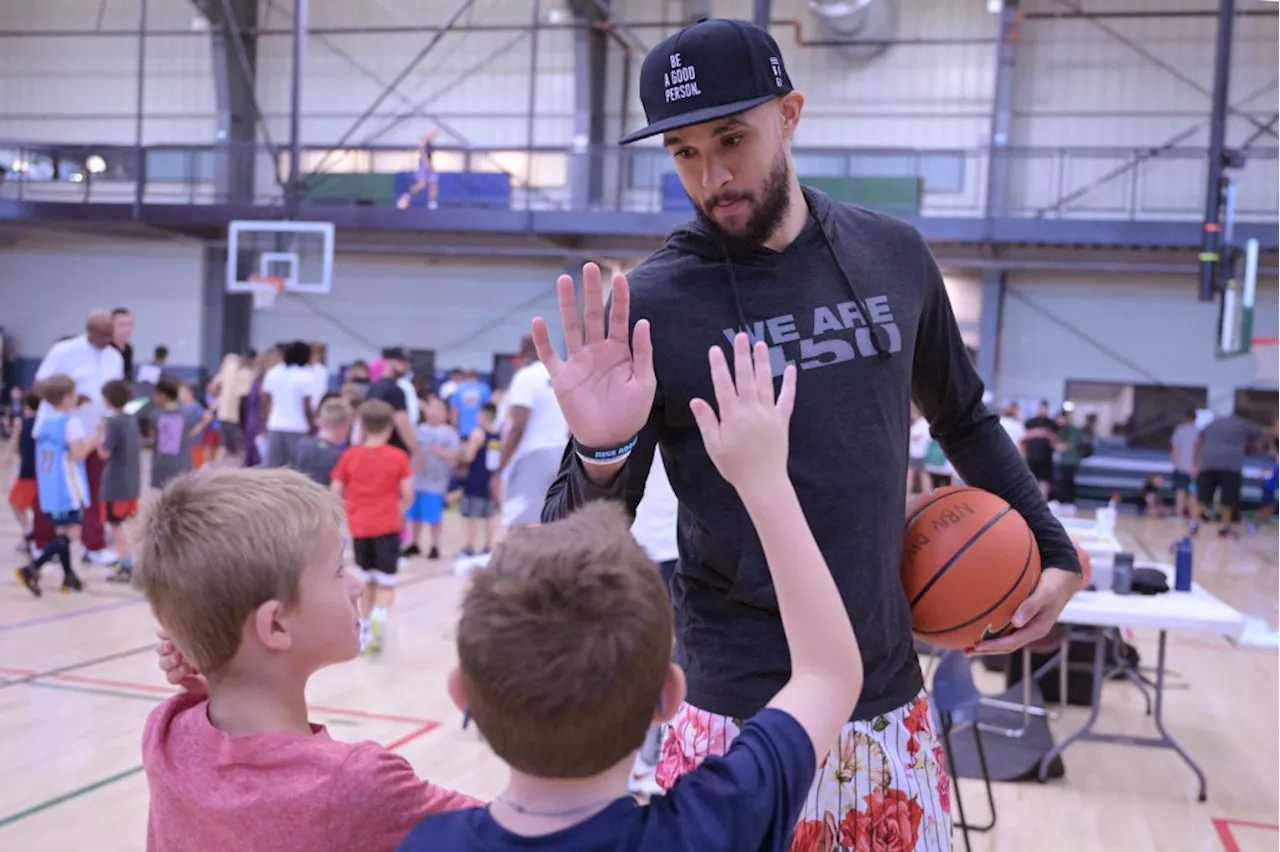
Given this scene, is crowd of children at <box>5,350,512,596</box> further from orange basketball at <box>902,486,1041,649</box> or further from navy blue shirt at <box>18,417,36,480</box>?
orange basketball at <box>902,486,1041,649</box>

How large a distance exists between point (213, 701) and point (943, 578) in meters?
1.12

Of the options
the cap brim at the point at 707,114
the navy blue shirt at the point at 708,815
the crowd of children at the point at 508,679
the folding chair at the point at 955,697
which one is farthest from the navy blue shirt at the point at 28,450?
the navy blue shirt at the point at 708,815

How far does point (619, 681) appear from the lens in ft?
3.99

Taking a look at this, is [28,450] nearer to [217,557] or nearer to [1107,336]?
[217,557]

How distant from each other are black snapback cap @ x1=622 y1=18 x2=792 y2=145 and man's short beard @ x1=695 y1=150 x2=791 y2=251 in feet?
0.41

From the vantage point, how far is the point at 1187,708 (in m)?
6.77

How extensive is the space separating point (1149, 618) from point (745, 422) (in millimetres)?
4264

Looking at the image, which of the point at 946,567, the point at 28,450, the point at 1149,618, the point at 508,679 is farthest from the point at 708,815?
the point at 28,450

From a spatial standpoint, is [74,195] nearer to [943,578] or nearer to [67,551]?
[67,551]

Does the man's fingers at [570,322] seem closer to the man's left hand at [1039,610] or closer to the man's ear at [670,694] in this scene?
the man's ear at [670,694]

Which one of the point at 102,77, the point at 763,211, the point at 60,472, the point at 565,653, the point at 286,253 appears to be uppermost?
the point at 102,77

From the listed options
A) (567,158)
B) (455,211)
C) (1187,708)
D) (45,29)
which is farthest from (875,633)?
(45,29)

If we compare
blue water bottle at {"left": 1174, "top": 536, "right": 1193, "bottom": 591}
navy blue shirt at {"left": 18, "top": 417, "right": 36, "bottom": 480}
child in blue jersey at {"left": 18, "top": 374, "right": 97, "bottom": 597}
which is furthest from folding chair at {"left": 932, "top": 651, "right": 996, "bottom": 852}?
navy blue shirt at {"left": 18, "top": 417, "right": 36, "bottom": 480}

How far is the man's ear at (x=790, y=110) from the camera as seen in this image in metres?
1.89
